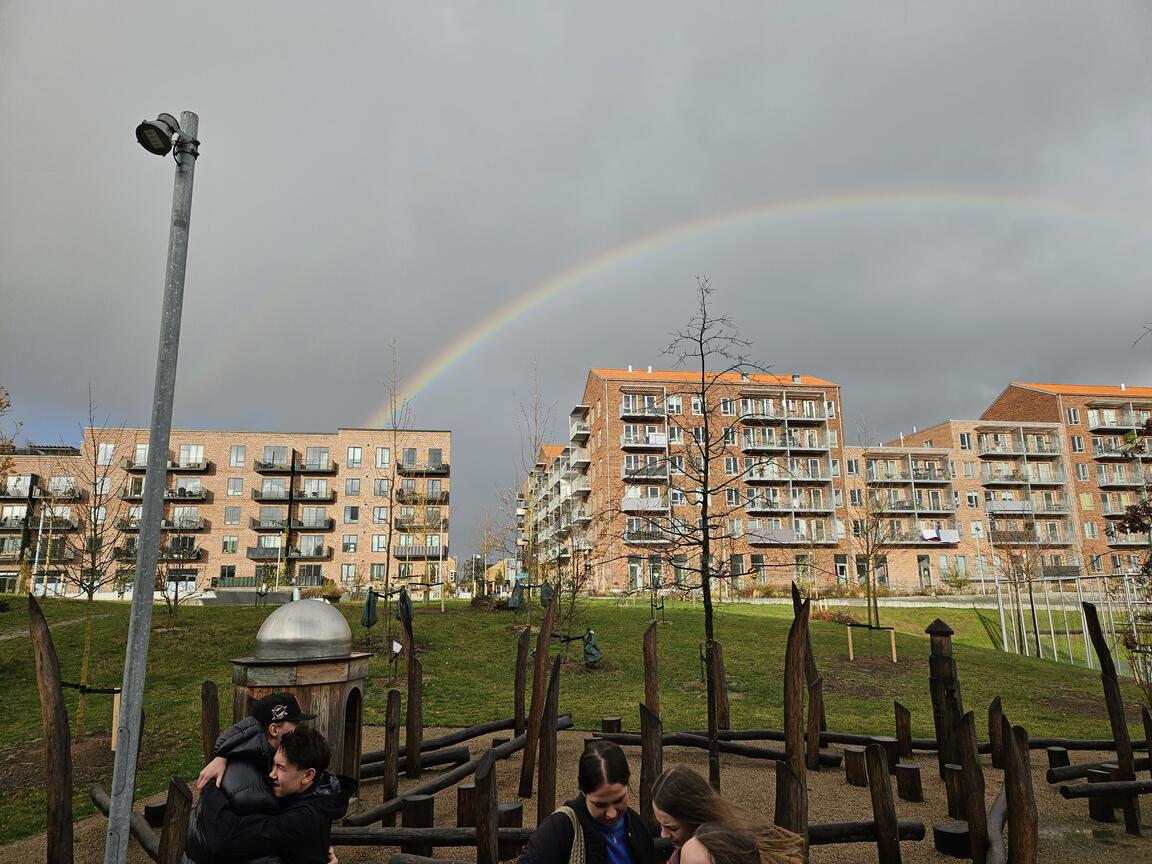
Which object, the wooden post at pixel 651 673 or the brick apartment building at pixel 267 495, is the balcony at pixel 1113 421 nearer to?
the brick apartment building at pixel 267 495

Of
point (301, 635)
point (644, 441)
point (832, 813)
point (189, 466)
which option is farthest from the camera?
point (189, 466)

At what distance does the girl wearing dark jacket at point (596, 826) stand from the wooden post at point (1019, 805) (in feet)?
9.34

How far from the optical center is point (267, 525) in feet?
223

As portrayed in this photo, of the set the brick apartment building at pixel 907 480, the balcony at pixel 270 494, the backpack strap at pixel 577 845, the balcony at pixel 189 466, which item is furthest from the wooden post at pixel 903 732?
the balcony at pixel 189 466

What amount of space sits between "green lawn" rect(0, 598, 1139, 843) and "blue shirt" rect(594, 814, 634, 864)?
822cm

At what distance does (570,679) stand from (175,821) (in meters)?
14.1

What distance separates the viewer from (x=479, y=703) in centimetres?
1533

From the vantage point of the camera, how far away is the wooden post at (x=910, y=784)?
842cm

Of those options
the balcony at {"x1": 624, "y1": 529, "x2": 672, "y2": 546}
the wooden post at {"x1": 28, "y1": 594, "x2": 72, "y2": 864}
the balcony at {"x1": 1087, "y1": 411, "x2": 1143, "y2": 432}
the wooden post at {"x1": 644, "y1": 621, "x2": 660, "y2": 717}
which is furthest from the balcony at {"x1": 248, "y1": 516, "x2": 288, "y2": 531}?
the balcony at {"x1": 1087, "y1": 411, "x2": 1143, "y2": 432}

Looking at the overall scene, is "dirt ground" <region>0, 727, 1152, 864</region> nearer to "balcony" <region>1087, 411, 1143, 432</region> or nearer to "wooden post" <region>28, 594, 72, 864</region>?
"wooden post" <region>28, 594, 72, 864</region>

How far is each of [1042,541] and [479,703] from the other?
70679 mm

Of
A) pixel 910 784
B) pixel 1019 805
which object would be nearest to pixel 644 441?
pixel 910 784

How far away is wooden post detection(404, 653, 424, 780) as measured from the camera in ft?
26.7

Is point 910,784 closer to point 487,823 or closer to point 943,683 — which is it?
point 943,683
